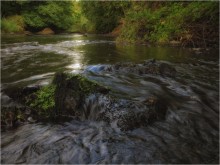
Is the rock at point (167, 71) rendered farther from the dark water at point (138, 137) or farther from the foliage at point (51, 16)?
the foliage at point (51, 16)

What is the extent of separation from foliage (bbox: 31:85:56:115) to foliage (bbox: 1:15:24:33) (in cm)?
2520

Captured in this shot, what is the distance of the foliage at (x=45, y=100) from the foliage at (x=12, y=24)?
25201mm

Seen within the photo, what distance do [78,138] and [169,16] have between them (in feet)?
36.5

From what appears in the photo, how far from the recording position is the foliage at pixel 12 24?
90.3 ft

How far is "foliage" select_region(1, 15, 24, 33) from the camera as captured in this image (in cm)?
2754

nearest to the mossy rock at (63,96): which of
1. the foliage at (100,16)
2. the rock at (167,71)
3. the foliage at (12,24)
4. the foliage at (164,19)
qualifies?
the rock at (167,71)

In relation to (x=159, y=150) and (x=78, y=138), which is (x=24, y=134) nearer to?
(x=78, y=138)

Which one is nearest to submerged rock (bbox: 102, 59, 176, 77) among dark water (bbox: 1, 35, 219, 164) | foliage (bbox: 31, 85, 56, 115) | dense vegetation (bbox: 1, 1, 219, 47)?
dark water (bbox: 1, 35, 219, 164)

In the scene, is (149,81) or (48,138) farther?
(149,81)

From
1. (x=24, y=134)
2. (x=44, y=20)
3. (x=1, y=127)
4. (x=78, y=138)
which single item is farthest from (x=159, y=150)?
(x=44, y=20)

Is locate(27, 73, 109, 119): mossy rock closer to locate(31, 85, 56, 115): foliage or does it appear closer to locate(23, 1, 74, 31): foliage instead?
locate(31, 85, 56, 115): foliage

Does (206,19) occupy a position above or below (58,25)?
above

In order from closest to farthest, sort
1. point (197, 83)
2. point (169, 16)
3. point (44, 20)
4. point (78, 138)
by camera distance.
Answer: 1. point (78, 138)
2. point (197, 83)
3. point (169, 16)
4. point (44, 20)

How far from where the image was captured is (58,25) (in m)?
36.4
